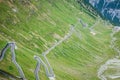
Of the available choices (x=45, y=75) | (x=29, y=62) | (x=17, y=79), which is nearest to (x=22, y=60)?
(x=29, y=62)

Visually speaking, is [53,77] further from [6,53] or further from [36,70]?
[6,53]

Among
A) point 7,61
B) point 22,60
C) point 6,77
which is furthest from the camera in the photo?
point 22,60

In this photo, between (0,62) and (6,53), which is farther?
(6,53)

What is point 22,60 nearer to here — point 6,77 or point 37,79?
point 37,79

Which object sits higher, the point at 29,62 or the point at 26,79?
the point at 29,62

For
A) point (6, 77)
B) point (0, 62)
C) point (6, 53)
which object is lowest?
point (6, 77)

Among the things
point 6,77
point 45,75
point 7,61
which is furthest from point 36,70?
point 6,77

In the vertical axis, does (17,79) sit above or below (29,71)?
below

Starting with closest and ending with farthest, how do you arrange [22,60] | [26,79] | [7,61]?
1. [26,79]
2. [7,61]
3. [22,60]

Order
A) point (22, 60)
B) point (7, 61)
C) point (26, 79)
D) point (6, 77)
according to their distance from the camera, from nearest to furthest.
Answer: point (6, 77) < point (26, 79) < point (7, 61) < point (22, 60)
